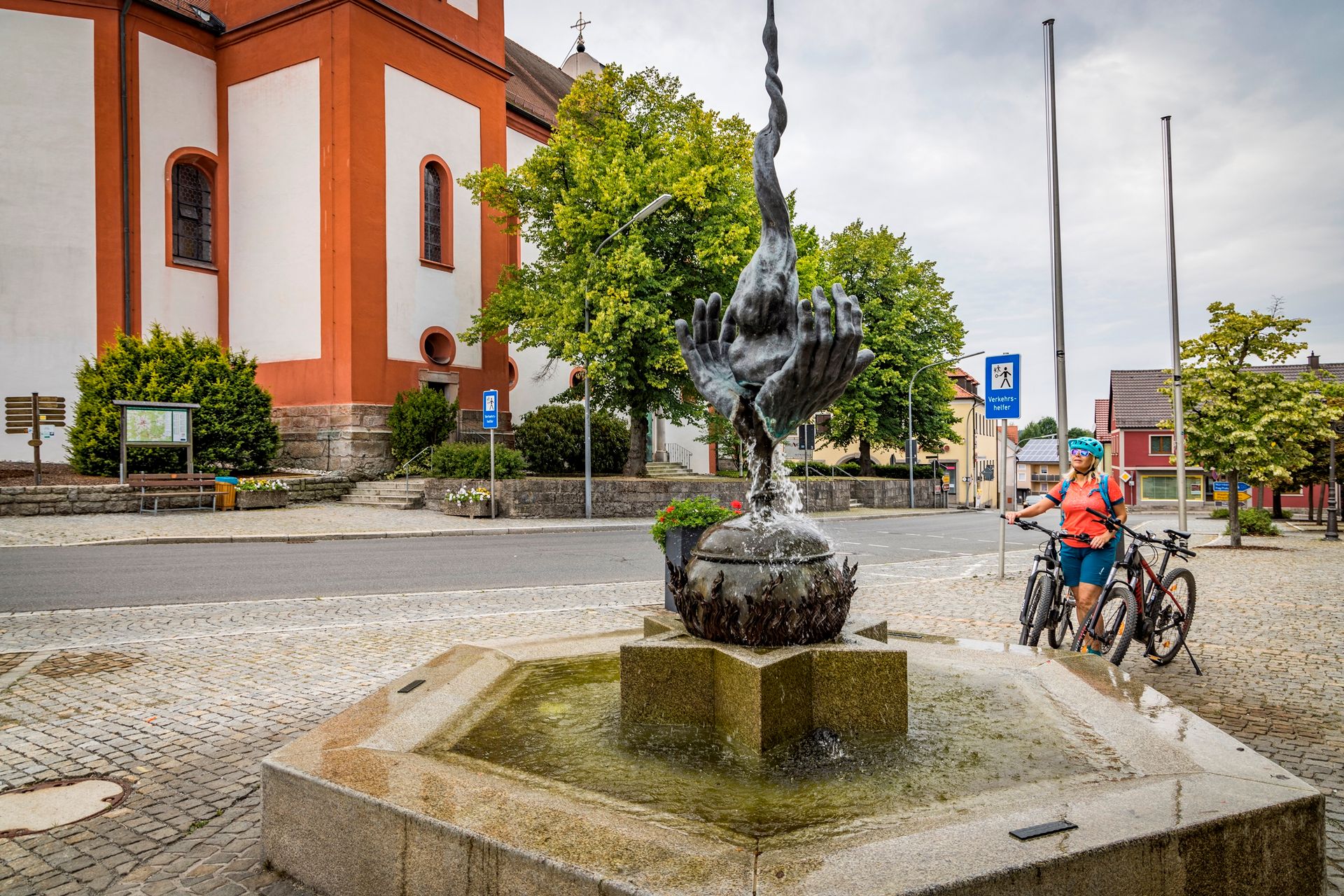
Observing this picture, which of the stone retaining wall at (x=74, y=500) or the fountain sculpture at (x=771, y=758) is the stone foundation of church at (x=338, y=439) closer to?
the stone retaining wall at (x=74, y=500)

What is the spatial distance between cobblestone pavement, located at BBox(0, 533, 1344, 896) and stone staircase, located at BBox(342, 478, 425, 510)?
13178 mm

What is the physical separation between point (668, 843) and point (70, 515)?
19.9 meters

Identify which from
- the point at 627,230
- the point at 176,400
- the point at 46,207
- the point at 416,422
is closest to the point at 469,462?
the point at 416,422

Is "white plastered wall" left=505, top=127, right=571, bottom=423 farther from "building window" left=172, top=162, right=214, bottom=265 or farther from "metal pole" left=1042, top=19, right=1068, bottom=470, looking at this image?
"metal pole" left=1042, top=19, right=1068, bottom=470

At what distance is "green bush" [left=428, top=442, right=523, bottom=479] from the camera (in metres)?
23.0

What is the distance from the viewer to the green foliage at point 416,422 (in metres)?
24.8

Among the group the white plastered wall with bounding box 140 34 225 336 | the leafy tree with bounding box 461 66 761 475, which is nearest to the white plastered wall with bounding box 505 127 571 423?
the leafy tree with bounding box 461 66 761 475

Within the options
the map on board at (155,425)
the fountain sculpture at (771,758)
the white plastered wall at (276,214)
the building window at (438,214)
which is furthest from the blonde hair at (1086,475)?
the building window at (438,214)

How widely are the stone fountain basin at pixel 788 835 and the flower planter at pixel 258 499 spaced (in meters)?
18.8

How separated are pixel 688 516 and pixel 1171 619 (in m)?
4.35

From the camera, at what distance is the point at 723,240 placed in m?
23.3

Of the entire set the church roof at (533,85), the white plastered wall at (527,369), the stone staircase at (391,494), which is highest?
the church roof at (533,85)

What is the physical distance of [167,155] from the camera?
25.6m

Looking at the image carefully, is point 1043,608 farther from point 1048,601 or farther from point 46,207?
point 46,207
